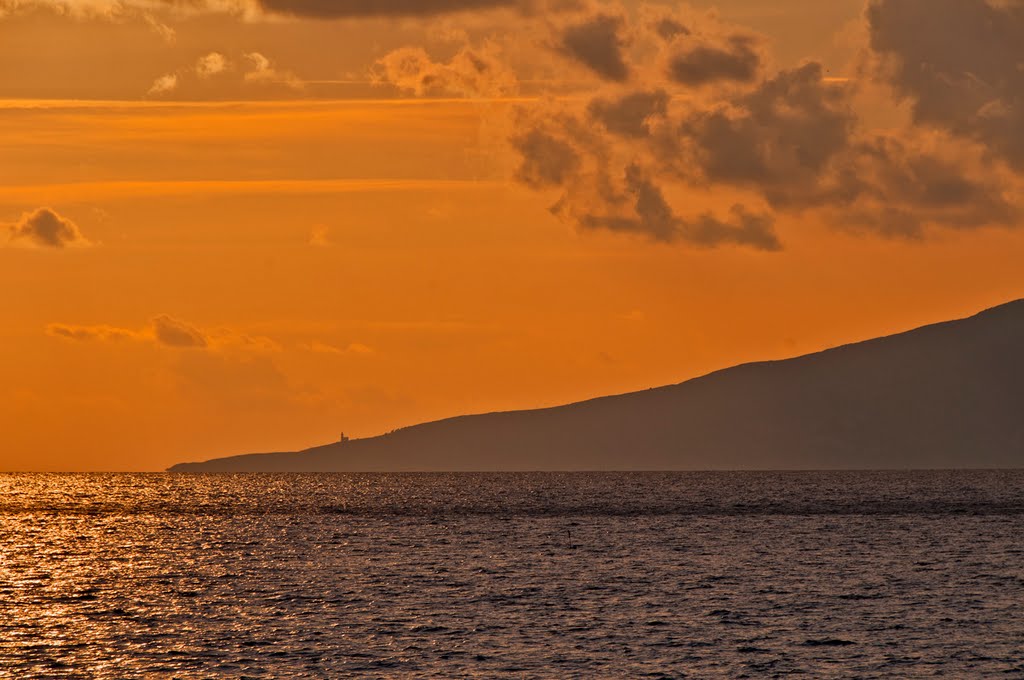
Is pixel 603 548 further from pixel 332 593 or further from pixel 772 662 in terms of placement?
pixel 772 662

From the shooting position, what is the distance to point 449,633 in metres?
87.3

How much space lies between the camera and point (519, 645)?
82.5m

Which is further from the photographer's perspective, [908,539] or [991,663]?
[908,539]

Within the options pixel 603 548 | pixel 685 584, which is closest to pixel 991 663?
pixel 685 584

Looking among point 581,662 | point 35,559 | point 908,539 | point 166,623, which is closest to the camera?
point 581,662

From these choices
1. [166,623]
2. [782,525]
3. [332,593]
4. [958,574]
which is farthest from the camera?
[782,525]

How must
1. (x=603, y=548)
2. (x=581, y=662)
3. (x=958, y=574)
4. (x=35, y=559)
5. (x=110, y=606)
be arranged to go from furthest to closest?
(x=603, y=548), (x=35, y=559), (x=958, y=574), (x=110, y=606), (x=581, y=662)

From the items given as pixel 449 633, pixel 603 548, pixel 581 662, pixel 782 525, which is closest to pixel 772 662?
pixel 581 662

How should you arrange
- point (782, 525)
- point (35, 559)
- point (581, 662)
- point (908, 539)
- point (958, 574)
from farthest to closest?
point (782, 525)
point (908, 539)
point (35, 559)
point (958, 574)
point (581, 662)

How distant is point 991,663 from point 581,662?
21.4 metres

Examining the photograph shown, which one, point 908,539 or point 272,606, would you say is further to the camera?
point 908,539

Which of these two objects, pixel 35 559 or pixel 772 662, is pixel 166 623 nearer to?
pixel 772 662

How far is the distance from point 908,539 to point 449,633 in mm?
94084

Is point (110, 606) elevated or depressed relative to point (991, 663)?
elevated
